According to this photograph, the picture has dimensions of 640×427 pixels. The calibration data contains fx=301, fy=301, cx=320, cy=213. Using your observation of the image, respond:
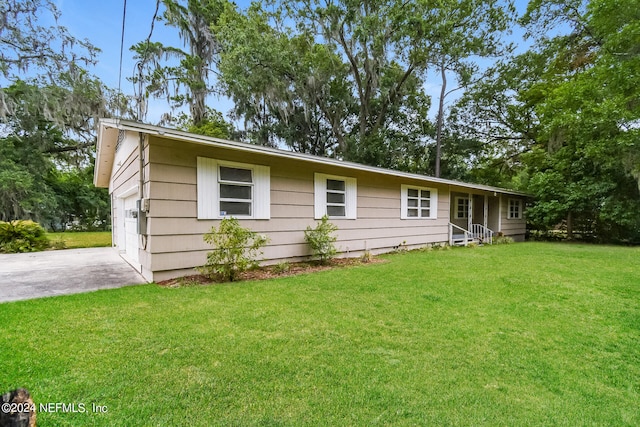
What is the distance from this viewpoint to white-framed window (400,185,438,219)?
995 centimetres

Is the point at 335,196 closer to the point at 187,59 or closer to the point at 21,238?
the point at 21,238

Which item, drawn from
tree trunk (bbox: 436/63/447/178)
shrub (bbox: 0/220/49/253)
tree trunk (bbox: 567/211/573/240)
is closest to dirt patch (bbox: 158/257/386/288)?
shrub (bbox: 0/220/49/253)

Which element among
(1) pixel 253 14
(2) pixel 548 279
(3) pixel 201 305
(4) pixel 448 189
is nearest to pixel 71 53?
(1) pixel 253 14

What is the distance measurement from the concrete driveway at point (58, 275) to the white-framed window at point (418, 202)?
7.69 metres

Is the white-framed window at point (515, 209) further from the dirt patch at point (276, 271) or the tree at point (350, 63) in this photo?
the dirt patch at point (276, 271)

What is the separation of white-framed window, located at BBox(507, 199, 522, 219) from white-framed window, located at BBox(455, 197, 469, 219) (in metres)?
2.04

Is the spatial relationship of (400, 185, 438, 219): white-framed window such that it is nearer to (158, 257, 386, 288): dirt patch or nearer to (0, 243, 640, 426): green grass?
(158, 257, 386, 288): dirt patch

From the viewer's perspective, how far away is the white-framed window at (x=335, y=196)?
293 inches

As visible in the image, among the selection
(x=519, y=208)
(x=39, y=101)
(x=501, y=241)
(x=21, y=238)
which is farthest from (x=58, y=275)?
(x=519, y=208)

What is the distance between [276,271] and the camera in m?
6.07

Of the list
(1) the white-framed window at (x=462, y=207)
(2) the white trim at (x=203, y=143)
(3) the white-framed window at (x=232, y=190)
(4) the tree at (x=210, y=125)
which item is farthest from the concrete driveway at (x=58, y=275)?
(1) the white-framed window at (x=462, y=207)

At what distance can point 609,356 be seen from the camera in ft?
9.05

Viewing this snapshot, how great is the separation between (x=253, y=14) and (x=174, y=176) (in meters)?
14.7

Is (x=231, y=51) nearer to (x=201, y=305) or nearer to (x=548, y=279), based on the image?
(x=201, y=305)
